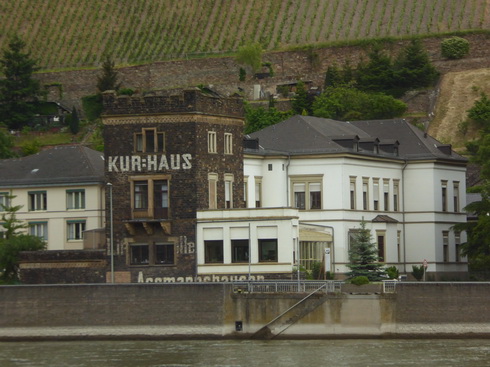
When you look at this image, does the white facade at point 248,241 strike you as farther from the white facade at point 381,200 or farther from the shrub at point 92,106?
the shrub at point 92,106

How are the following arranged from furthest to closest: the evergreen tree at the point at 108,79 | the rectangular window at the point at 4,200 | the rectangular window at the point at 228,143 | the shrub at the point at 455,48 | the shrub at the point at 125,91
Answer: the evergreen tree at the point at 108,79, the shrub at the point at 125,91, the shrub at the point at 455,48, the rectangular window at the point at 4,200, the rectangular window at the point at 228,143

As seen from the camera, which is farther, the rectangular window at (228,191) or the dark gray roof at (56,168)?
the dark gray roof at (56,168)

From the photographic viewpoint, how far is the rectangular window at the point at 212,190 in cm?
8294

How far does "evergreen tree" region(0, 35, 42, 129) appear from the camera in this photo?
497ft

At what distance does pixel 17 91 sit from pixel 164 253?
233ft

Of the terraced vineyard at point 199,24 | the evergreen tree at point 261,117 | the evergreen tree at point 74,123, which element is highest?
the terraced vineyard at point 199,24

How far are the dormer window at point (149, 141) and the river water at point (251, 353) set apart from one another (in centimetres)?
1151

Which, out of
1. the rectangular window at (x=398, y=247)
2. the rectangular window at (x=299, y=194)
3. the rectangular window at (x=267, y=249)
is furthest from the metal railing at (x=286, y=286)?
the rectangular window at (x=398, y=247)

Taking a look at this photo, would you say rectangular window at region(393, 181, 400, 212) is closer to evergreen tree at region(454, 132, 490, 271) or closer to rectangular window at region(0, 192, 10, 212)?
evergreen tree at region(454, 132, 490, 271)

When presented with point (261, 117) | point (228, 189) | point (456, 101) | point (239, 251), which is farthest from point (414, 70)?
point (239, 251)

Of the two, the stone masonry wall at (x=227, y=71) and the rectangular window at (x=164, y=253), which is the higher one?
the stone masonry wall at (x=227, y=71)

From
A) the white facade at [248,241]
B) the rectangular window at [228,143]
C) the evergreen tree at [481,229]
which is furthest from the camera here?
the evergreen tree at [481,229]

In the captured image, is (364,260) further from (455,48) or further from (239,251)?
(455,48)

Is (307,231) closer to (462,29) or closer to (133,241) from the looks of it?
(133,241)
